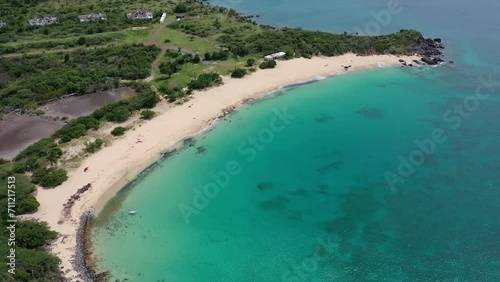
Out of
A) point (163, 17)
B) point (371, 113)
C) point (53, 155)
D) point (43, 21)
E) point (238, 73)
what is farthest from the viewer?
point (163, 17)

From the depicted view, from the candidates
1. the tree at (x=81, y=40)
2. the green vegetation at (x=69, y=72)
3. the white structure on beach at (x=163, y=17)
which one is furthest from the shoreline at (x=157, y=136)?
the white structure on beach at (x=163, y=17)

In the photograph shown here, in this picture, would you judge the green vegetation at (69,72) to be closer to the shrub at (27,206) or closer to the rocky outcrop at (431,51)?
the shrub at (27,206)

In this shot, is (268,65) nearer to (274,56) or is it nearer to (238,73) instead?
(274,56)

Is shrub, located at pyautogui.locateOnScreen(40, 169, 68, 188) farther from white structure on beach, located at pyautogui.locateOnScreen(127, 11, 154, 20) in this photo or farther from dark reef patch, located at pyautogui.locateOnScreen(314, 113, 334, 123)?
white structure on beach, located at pyautogui.locateOnScreen(127, 11, 154, 20)

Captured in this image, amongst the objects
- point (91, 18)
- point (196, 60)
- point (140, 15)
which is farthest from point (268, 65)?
point (91, 18)

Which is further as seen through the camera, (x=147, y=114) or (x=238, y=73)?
(x=238, y=73)

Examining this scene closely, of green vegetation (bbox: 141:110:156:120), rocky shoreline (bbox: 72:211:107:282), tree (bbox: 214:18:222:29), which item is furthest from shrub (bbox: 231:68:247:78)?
rocky shoreline (bbox: 72:211:107:282)
